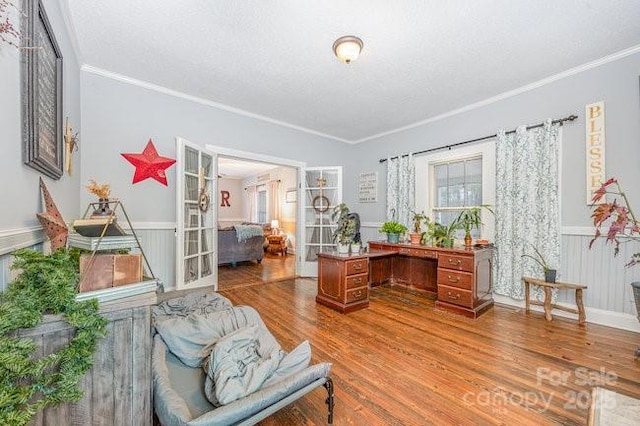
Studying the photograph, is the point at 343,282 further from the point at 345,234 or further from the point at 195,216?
the point at 195,216

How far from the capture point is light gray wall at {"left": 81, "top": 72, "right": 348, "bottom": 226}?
306 cm

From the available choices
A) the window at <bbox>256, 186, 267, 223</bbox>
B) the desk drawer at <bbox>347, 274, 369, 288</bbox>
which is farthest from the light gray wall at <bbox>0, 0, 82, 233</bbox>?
the window at <bbox>256, 186, 267, 223</bbox>

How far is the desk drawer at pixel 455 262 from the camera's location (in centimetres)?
309

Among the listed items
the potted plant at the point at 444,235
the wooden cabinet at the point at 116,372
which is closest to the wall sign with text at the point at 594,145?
the potted plant at the point at 444,235

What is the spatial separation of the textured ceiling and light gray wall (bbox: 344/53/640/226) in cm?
20

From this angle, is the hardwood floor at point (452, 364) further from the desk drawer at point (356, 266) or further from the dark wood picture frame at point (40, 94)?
the dark wood picture frame at point (40, 94)

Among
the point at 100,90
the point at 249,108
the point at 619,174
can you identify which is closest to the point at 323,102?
the point at 249,108

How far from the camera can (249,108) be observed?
160 inches

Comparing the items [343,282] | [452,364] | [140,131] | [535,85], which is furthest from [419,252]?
[140,131]

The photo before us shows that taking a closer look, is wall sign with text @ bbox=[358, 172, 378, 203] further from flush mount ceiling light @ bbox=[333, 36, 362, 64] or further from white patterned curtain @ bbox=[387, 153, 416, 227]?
flush mount ceiling light @ bbox=[333, 36, 362, 64]

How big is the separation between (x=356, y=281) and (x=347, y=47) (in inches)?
97.2

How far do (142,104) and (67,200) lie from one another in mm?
1573

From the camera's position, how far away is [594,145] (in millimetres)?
2855

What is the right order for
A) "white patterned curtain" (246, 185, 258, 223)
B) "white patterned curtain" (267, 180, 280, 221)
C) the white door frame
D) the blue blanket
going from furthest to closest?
"white patterned curtain" (246, 185, 258, 223) → "white patterned curtain" (267, 180, 280, 221) → the blue blanket → the white door frame
